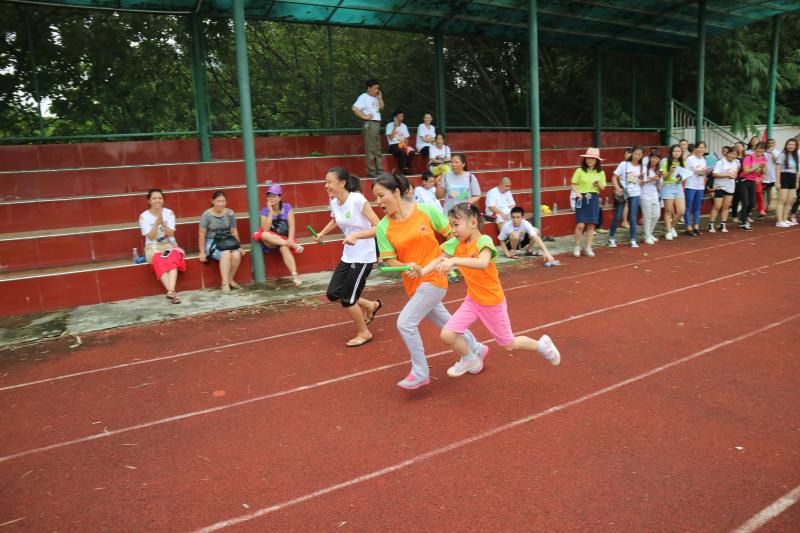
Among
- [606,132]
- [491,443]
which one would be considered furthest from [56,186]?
[606,132]

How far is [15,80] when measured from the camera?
10391 mm

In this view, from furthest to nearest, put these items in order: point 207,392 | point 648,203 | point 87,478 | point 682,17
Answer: point 682,17 < point 648,203 < point 207,392 < point 87,478

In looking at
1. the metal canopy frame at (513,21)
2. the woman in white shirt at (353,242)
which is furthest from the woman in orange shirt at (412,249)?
the metal canopy frame at (513,21)

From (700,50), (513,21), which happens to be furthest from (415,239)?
(700,50)

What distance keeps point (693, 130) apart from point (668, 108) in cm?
105

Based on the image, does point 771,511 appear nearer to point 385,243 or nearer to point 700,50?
point 385,243

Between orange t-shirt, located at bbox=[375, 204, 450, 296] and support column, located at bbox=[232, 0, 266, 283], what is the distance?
14.6ft

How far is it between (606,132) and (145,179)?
43.9 feet

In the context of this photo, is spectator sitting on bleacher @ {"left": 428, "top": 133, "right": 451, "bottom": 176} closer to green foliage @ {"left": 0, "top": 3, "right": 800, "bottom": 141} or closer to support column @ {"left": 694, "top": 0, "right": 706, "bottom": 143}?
green foliage @ {"left": 0, "top": 3, "right": 800, "bottom": 141}

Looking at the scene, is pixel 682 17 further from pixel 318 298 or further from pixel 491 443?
pixel 491 443

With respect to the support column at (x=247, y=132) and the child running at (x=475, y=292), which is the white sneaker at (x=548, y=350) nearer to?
the child running at (x=475, y=292)

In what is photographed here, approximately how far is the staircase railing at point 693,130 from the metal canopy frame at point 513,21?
4.02 feet

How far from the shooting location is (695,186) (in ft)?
39.7

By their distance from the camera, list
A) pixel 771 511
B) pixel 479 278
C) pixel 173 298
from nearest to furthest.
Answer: pixel 771 511 < pixel 479 278 < pixel 173 298
